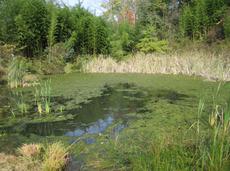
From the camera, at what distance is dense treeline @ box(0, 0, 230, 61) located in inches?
530

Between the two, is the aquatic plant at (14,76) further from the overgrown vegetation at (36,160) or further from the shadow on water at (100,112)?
the overgrown vegetation at (36,160)

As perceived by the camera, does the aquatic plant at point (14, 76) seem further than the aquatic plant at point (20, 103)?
Yes

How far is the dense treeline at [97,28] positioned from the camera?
Result: 44.2 ft

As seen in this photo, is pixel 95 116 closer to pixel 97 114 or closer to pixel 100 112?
pixel 97 114

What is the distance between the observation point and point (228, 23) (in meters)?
15.4

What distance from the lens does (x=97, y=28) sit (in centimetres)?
1539

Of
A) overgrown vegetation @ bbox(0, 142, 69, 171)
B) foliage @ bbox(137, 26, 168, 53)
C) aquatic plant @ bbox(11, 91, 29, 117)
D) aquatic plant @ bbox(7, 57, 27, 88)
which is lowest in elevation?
overgrown vegetation @ bbox(0, 142, 69, 171)

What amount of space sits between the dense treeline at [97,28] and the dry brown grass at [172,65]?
5.94 ft

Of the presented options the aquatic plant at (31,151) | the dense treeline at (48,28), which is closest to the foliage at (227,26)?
the dense treeline at (48,28)

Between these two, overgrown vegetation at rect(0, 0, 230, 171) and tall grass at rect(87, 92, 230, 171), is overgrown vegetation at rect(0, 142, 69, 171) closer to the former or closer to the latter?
overgrown vegetation at rect(0, 0, 230, 171)

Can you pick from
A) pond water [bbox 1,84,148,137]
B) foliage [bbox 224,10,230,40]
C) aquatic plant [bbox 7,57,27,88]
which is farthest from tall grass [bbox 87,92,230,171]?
foliage [bbox 224,10,230,40]

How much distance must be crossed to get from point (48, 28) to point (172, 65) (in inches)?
229

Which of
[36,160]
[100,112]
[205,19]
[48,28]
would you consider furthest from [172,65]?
[36,160]

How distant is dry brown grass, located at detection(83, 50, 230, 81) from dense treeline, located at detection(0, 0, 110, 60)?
1.65m
